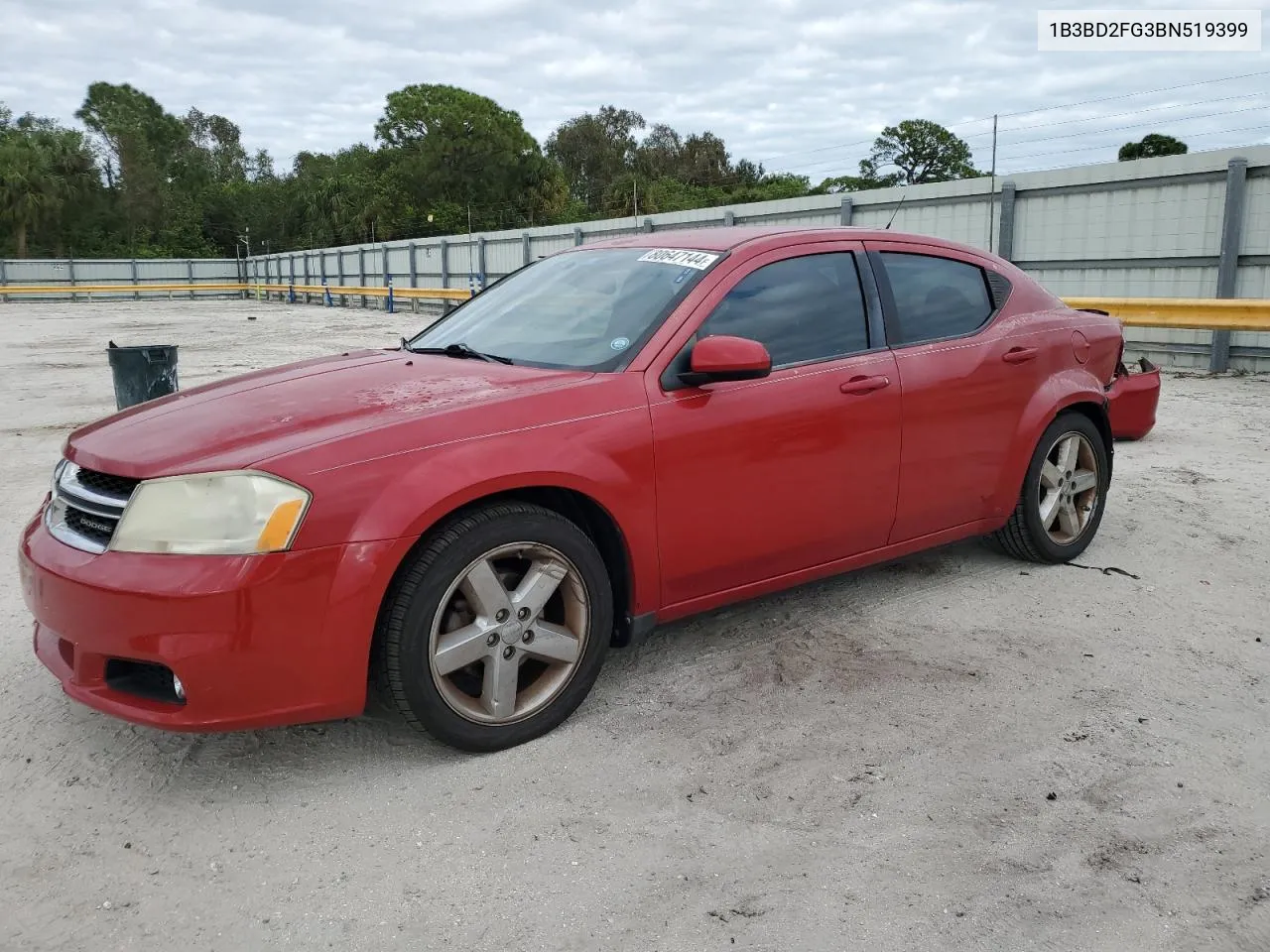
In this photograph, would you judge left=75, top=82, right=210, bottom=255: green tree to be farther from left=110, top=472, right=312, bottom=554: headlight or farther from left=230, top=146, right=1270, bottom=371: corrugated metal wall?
left=110, top=472, right=312, bottom=554: headlight

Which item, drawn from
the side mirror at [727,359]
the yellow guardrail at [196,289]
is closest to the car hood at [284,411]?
the side mirror at [727,359]

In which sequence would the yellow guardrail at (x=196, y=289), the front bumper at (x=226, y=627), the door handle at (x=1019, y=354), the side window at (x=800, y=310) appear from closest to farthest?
the front bumper at (x=226, y=627)
the side window at (x=800, y=310)
the door handle at (x=1019, y=354)
the yellow guardrail at (x=196, y=289)

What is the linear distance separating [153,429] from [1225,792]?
3.33 metres

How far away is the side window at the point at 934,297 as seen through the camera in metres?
4.18

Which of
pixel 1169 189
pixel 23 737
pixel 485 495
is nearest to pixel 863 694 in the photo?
pixel 485 495

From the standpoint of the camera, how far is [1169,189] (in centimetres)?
1285

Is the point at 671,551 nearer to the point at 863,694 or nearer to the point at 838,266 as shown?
the point at 863,694

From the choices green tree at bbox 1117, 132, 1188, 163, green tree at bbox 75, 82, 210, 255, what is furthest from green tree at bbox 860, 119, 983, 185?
green tree at bbox 75, 82, 210, 255

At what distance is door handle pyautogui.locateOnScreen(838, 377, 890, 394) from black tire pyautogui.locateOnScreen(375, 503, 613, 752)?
1239mm

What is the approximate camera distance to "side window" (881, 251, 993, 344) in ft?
13.7

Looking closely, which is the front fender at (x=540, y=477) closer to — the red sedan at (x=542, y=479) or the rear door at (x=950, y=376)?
the red sedan at (x=542, y=479)

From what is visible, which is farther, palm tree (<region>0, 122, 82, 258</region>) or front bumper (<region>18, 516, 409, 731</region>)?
palm tree (<region>0, 122, 82, 258</region>)

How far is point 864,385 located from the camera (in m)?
3.86

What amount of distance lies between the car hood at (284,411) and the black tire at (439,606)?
1.01ft
